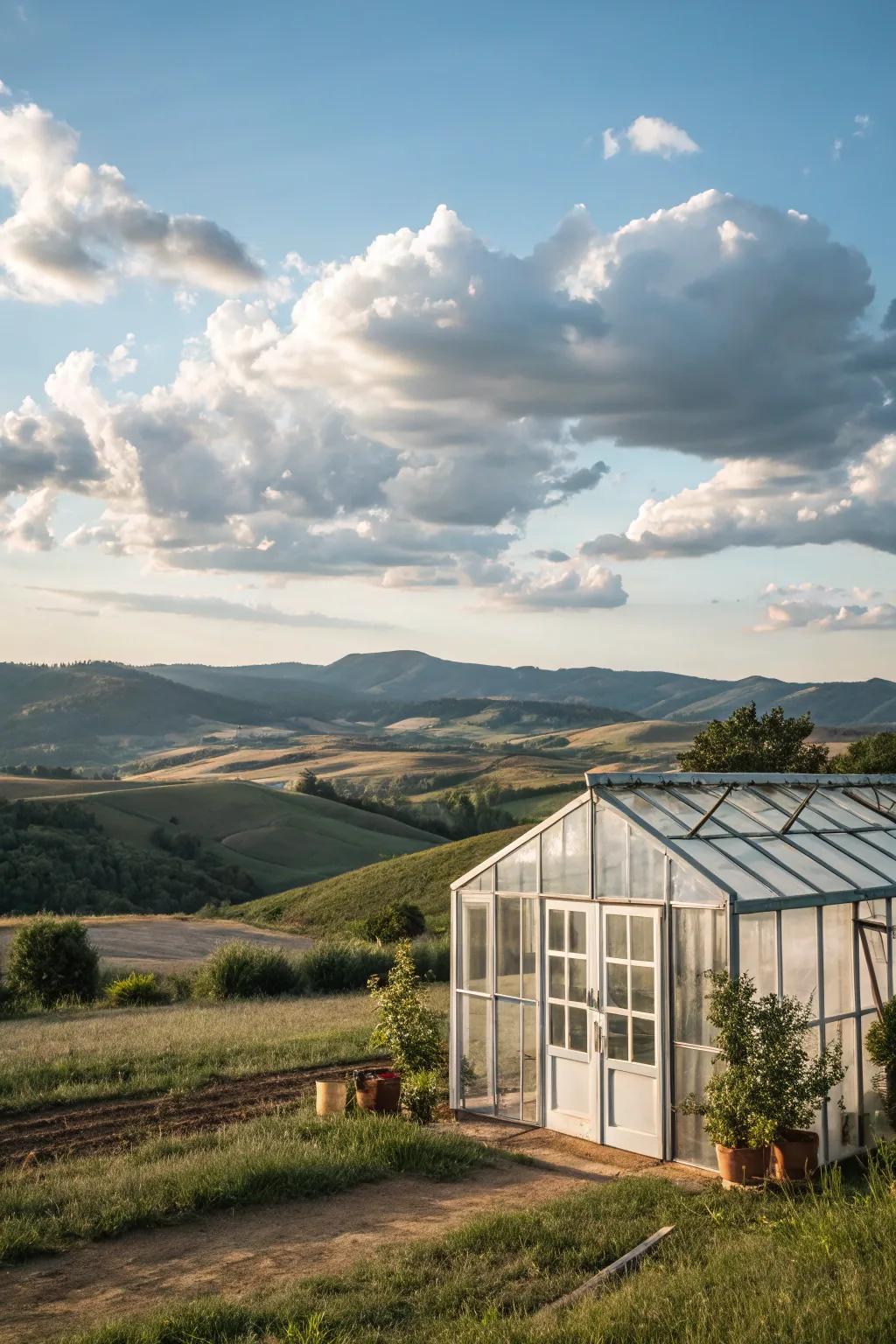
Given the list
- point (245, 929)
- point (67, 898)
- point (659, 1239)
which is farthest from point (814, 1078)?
point (67, 898)

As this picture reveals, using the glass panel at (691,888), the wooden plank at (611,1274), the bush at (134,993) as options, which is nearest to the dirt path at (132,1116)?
the glass panel at (691,888)

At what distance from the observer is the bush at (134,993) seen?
27.4 m

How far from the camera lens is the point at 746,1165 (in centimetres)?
1113

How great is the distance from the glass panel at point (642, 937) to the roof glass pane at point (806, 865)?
6.74ft

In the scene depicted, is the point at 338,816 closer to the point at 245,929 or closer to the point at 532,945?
the point at 245,929

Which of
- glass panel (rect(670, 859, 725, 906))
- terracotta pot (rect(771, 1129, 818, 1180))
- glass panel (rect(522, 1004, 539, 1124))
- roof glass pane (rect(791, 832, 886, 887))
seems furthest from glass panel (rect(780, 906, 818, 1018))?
glass panel (rect(522, 1004, 539, 1124))

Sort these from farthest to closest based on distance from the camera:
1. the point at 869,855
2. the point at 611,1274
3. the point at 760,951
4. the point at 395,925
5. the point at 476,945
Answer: the point at 395,925
the point at 476,945
the point at 869,855
the point at 760,951
the point at 611,1274

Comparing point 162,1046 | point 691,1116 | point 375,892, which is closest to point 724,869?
point 691,1116

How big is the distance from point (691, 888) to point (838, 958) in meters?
2.30

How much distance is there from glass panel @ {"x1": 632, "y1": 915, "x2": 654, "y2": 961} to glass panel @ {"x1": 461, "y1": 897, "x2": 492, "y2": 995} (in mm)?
2773

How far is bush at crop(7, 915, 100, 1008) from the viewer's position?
29.0m

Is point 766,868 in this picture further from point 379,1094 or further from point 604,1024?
point 379,1094

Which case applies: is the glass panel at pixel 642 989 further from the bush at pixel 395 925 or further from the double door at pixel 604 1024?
the bush at pixel 395 925

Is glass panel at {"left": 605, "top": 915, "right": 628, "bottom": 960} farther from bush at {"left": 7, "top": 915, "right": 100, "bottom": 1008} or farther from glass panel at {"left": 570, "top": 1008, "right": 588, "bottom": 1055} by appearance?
bush at {"left": 7, "top": 915, "right": 100, "bottom": 1008}
